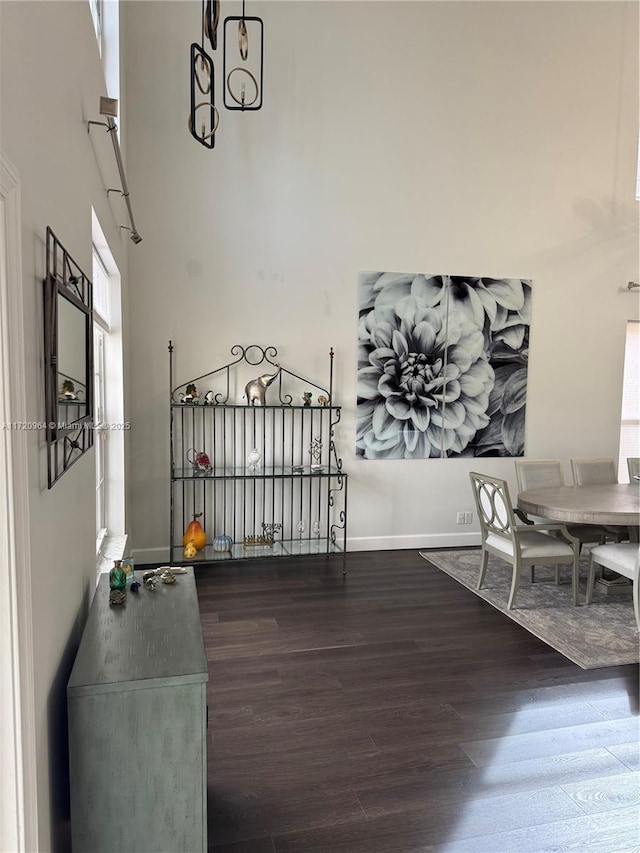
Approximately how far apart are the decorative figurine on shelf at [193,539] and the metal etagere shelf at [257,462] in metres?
0.06

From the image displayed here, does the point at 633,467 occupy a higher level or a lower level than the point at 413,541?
higher

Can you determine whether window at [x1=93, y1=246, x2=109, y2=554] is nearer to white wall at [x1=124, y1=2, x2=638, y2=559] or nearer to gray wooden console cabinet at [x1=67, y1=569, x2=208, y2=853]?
white wall at [x1=124, y1=2, x2=638, y2=559]

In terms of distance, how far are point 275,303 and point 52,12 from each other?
11.2ft

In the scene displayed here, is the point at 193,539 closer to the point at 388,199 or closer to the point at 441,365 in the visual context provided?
the point at 441,365

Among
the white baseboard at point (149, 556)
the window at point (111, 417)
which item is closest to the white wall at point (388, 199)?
the white baseboard at point (149, 556)

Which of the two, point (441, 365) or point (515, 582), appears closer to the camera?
point (515, 582)

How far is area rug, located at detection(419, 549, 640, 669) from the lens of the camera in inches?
130

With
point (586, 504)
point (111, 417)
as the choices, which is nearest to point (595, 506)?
point (586, 504)

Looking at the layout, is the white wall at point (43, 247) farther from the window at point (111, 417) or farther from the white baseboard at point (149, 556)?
the white baseboard at point (149, 556)

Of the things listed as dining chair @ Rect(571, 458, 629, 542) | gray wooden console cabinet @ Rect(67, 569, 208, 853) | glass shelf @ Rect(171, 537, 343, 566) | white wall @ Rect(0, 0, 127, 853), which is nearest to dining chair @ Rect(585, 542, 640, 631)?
dining chair @ Rect(571, 458, 629, 542)

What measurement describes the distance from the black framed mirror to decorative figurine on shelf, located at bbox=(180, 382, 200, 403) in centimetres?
229

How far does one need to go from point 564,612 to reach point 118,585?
303 centimetres

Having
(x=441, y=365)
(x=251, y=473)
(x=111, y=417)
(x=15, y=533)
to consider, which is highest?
(x=441, y=365)

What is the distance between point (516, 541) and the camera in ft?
12.7
